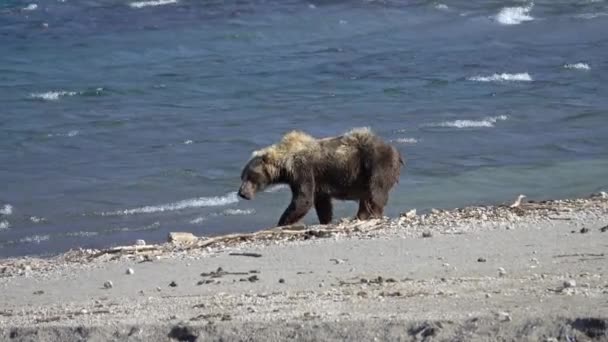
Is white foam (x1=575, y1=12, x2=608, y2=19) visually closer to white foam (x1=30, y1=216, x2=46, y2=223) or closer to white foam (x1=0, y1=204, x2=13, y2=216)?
white foam (x1=0, y1=204, x2=13, y2=216)

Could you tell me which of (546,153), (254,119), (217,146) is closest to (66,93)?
(254,119)

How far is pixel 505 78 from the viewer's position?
84.4ft

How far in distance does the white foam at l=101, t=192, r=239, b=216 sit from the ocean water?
48mm

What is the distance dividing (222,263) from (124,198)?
21.7 ft

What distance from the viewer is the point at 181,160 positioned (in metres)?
19.7

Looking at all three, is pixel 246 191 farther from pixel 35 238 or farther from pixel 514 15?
pixel 514 15

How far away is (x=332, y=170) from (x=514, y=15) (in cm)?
2125

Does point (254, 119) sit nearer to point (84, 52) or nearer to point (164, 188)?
point (164, 188)

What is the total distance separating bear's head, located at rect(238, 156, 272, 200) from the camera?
14.3 metres

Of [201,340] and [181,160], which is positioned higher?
[201,340]

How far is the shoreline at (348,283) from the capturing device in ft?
27.8

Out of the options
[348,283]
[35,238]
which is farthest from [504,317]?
[35,238]

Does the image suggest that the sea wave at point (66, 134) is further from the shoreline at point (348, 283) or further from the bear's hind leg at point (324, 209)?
the shoreline at point (348, 283)

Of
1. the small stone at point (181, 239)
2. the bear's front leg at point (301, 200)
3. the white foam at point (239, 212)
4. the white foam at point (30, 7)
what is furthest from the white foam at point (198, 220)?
the white foam at point (30, 7)
